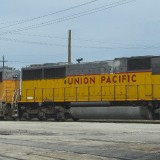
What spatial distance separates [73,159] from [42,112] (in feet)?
65.8

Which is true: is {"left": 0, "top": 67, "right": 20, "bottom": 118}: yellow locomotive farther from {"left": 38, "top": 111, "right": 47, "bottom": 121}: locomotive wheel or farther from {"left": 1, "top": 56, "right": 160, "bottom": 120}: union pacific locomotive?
{"left": 38, "top": 111, "right": 47, "bottom": 121}: locomotive wheel

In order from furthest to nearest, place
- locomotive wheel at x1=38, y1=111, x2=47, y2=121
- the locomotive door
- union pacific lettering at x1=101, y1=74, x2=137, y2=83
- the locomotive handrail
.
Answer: locomotive wheel at x1=38, y1=111, x2=47, y2=121 → union pacific lettering at x1=101, y1=74, x2=137, y2=83 → the locomotive handrail → the locomotive door

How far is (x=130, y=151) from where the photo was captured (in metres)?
11.2

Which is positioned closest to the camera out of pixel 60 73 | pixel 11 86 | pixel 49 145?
pixel 49 145

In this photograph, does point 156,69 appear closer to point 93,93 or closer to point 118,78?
point 118,78

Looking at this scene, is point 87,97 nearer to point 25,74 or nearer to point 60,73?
point 60,73

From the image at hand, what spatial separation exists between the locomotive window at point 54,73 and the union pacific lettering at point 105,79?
2.21 feet

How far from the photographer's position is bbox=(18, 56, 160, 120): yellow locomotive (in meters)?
26.5

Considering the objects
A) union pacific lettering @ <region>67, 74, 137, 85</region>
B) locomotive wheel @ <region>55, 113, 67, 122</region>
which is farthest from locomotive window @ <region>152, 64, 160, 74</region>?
locomotive wheel @ <region>55, 113, 67, 122</region>

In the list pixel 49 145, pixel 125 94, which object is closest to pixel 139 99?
pixel 125 94

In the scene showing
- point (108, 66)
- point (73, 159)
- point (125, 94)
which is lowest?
point (73, 159)

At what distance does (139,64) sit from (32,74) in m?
8.33

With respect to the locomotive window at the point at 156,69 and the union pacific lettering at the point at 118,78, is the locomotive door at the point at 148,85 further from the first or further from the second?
the union pacific lettering at the point at 118,78

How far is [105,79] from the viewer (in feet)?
92.7
